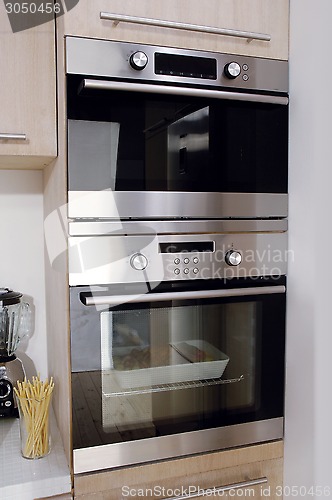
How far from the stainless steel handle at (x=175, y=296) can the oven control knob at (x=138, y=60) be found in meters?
0.55

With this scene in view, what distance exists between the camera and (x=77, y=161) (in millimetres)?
1138

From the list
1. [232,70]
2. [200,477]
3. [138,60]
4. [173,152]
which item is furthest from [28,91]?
[200,477]

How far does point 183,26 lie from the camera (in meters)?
1.20

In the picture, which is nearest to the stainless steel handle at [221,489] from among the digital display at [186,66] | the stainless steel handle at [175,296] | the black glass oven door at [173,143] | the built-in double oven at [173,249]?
the built-in double oven at [173,249]

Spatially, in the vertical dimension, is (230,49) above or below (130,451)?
above

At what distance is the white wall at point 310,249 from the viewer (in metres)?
1.19

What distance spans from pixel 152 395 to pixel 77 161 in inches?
24.4

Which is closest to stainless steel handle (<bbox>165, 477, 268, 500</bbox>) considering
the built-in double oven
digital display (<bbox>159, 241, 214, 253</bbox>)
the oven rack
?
the built-in double oven

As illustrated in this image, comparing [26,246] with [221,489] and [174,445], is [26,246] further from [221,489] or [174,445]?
[221,489]

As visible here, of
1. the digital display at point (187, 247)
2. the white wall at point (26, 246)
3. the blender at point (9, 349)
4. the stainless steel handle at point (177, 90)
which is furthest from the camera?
the white wall at point (26, 246)

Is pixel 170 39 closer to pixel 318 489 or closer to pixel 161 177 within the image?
pixel 161 177

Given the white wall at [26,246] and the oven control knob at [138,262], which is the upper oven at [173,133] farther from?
the white wall at [26,246]

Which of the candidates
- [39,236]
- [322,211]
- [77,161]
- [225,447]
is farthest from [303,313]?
[39,236]

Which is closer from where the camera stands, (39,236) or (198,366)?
(198,366)
